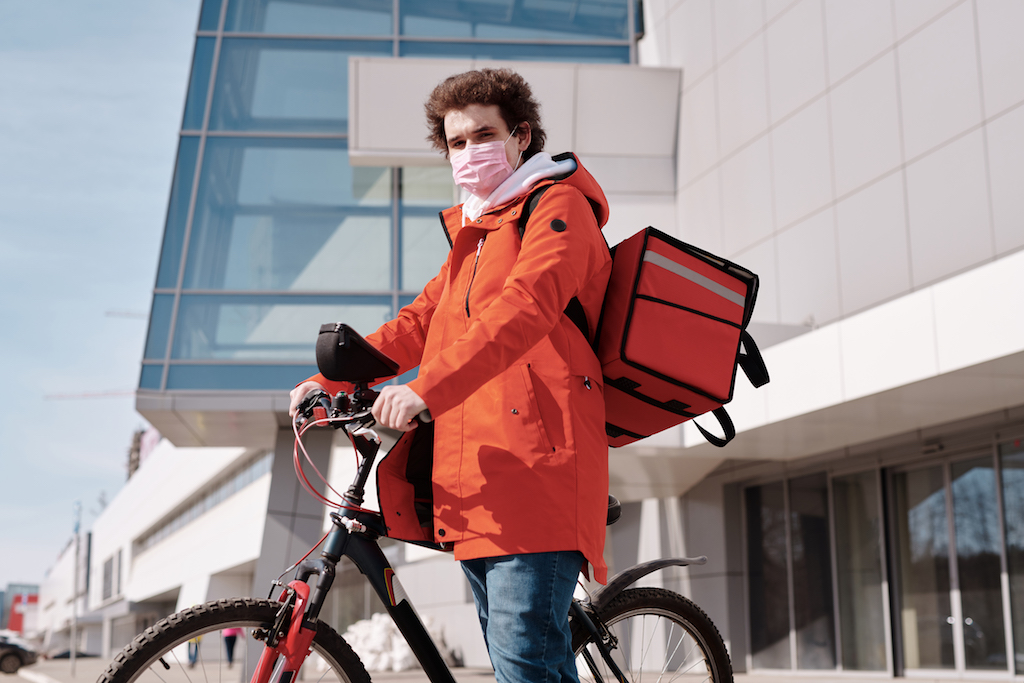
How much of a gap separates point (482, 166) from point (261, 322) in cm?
1137

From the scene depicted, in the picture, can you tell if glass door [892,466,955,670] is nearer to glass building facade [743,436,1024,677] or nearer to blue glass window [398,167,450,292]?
glass building facade [743,436,1024,677]

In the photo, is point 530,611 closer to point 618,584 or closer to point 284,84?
point 618,584

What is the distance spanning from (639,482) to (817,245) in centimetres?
448

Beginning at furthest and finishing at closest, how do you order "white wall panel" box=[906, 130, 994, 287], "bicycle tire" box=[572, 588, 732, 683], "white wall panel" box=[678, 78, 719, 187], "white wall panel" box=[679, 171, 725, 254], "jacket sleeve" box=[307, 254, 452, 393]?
"white wall panel" box=[678, 78, 719, 187], "white wall panel" box=[679, 171, 725, 254], "white wall panel" box=[906, 130, 994, 287], "bicycle tire" box=[572, 588, 732, 683], "jacket sleeve" box=[307, 254, 452, 393]

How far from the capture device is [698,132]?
1445cm

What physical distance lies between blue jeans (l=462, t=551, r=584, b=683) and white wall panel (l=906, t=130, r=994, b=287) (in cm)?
835

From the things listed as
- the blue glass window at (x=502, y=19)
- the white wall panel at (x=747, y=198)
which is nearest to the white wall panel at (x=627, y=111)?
the blue glass window at (x=502, y=19)

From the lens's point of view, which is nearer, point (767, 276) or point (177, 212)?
point (767, 276)

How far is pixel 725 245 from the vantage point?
13.8 m

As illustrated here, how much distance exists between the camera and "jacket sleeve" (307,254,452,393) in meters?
2.62

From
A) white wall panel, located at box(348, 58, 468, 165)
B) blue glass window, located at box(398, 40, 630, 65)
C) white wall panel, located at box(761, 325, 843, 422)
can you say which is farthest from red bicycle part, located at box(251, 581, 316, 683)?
blue glass window, located at box(398, 40, 630, 65)

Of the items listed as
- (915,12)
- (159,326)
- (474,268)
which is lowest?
(474,268)

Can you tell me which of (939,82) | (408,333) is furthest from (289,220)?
(408,333)

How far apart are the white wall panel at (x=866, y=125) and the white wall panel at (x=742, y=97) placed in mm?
1531
